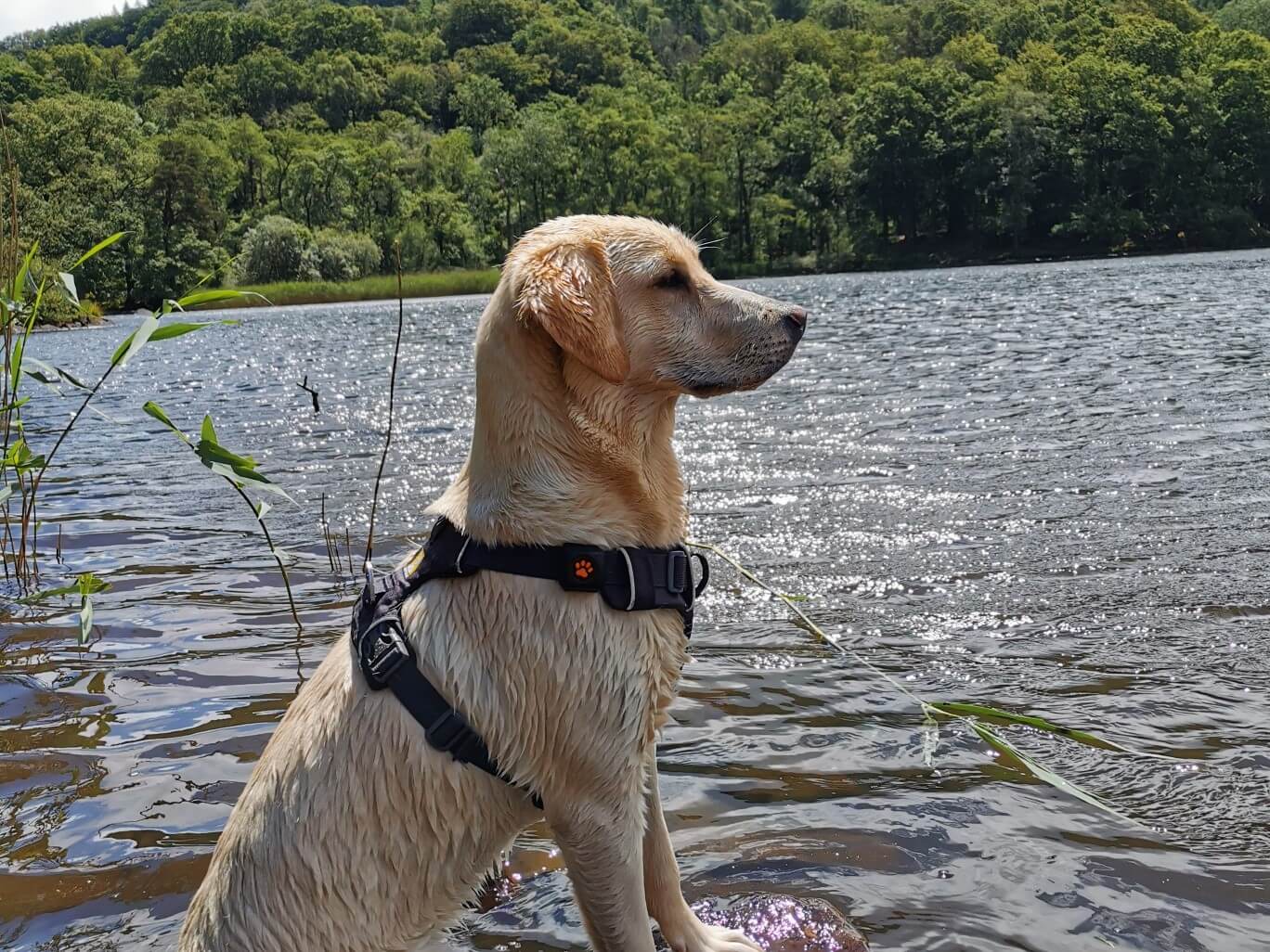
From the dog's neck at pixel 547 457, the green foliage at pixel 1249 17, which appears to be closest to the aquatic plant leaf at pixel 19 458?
the dog's neck at pixel 547 457

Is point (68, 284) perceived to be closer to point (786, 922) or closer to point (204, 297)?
point (204, 297)

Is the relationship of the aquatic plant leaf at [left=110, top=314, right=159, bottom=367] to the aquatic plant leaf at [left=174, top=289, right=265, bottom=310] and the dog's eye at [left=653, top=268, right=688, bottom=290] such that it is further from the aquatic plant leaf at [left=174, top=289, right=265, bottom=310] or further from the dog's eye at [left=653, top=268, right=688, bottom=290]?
the dog's eye at [left=653, top=268, right=688, bottom=290]

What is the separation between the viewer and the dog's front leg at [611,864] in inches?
130

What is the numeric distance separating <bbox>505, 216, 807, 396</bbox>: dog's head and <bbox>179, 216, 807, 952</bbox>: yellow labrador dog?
16 mm

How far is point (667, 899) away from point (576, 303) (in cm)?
217

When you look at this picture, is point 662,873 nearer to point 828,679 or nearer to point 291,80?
point 828,679

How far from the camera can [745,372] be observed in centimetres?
389

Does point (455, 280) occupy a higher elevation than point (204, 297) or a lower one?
higher

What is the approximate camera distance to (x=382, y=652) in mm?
3291

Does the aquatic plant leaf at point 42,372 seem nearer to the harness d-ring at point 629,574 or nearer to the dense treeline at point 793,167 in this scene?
the harness d-ring at point 629,574

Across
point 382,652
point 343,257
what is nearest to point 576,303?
point 382,652

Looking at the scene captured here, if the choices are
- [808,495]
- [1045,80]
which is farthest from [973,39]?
[808,495]

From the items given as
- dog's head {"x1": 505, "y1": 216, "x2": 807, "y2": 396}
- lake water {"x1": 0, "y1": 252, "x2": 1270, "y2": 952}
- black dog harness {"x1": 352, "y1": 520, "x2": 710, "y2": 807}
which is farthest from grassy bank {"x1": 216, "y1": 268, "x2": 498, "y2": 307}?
black dog harness {"x1": 352, "y1": 520, "x2": 710, "y2": 807}

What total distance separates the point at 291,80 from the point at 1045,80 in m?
130
